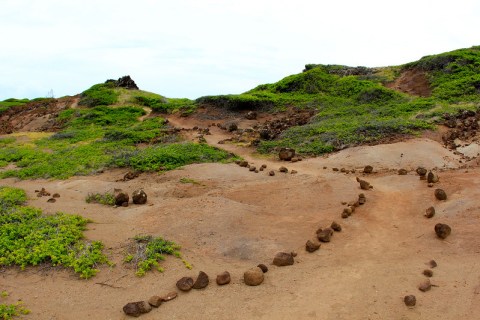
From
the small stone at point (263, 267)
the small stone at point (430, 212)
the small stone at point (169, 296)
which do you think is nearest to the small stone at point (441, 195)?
the small stone at point (430, 212)

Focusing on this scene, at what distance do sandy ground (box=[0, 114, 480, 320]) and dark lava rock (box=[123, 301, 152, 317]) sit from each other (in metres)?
0.15

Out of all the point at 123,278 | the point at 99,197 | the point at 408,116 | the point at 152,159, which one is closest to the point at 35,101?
the point at 152,159

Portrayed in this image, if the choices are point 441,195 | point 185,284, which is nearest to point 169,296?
point 185,284

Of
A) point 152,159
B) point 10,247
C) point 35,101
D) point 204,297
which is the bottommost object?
point 204,297

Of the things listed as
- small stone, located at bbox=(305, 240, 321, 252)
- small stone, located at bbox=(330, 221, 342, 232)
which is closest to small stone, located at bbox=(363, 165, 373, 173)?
small stone, located at bbox=(330, 221, 342, 232)

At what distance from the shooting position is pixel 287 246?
983 centimetres

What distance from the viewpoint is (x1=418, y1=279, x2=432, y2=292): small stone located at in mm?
7672

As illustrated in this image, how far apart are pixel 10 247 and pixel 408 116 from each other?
711 inches

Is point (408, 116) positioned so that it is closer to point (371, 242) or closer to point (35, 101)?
point (371, 242)

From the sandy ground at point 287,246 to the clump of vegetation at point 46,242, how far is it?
0.27m

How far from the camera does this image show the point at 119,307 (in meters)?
7.86

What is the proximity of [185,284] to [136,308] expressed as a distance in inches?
42.1

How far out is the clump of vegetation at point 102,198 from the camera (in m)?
13.5

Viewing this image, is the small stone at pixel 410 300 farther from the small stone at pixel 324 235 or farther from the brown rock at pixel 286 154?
the brown rock at pixel 286 154
